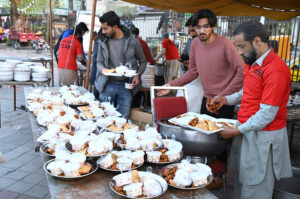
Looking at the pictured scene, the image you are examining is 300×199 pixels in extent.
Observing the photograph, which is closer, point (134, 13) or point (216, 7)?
point (216, 7)

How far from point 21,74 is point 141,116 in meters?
2.33

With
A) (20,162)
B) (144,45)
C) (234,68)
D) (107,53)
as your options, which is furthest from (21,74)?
(234,68)

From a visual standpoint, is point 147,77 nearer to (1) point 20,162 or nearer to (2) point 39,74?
(2) point 39,74

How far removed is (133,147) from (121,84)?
1.89m

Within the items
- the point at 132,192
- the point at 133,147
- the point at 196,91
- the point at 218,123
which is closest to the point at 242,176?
the point at 218,123

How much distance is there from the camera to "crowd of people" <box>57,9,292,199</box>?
195 cm

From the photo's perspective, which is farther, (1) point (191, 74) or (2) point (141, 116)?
(2) point (141, 116)

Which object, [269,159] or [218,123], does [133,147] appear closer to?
[218,123]

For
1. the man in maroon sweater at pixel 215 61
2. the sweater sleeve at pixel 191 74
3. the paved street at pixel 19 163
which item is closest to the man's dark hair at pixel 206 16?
the man in maroon sweater at pixel 215 61

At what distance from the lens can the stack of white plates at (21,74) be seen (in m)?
4.83

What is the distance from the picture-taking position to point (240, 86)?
2826 millimetres

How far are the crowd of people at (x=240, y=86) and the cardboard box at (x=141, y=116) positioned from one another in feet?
1.55

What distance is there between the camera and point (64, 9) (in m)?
34.2

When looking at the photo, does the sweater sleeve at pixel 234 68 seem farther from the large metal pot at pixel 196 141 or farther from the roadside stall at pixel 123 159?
the large metal pot at pixel 196 141
